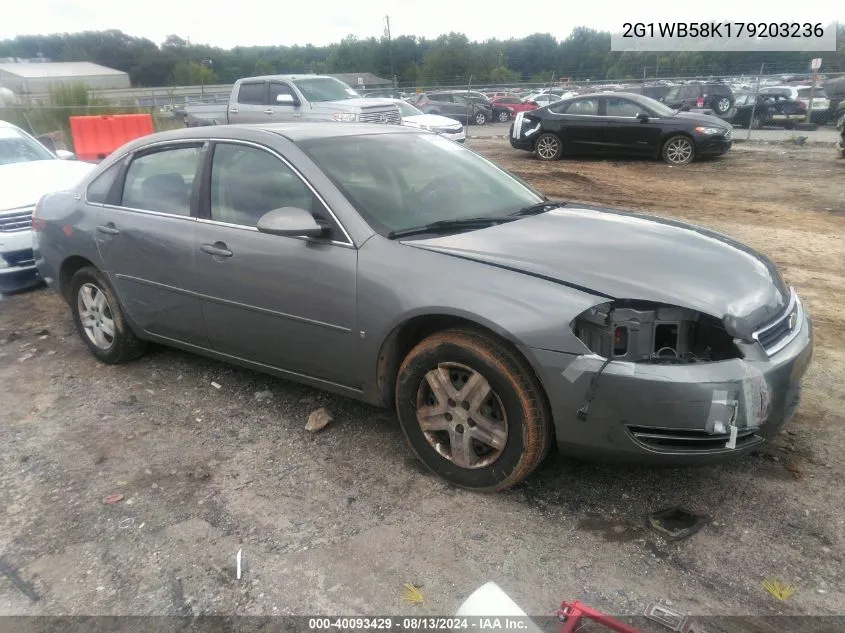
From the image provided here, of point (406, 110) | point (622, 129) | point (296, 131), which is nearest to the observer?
point (296, 131)

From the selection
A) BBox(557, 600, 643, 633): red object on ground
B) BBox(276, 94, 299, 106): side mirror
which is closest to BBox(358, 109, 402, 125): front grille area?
BBox(276, 94, 299, 106): side mirror

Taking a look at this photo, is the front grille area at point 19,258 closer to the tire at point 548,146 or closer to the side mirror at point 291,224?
the side mirror at point 291,224

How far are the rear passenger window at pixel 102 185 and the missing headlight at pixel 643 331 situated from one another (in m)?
3.44

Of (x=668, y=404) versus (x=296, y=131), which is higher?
(x=296, y=131)

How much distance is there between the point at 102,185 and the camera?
472 cm

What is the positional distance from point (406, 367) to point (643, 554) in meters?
1.29

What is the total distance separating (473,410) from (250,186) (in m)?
1.84

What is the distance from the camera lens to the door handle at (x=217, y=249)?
12.6ft

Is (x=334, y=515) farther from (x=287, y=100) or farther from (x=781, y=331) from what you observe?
(x=287, y=100)

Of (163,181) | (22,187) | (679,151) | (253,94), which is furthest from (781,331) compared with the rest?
(253,94)

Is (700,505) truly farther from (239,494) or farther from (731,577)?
(239,494)

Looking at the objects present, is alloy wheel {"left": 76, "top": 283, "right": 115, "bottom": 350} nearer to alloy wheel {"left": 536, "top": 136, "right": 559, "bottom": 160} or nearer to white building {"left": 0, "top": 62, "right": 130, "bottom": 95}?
alloy wheel {"left": 536, "top": 136, "right": 559, "bottom": 160}

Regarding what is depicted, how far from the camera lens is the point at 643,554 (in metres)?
2.79

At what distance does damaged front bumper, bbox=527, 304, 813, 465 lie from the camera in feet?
8.77
